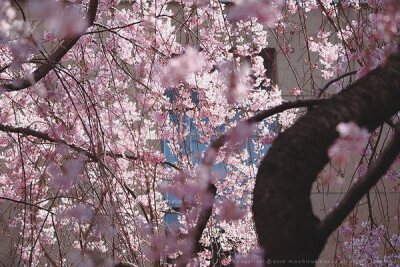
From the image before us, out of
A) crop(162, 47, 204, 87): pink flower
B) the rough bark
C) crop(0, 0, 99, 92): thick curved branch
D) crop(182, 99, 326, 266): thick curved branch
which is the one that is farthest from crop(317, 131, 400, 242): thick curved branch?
crop(162, 47, 204, 87): pink flower

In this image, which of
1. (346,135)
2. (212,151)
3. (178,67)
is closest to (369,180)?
(346,135)

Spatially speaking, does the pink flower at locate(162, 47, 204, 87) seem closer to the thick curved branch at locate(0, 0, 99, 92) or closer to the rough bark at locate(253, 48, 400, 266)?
the thick curved branch at locate(0, 0, 99, 92)

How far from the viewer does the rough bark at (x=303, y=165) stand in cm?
136

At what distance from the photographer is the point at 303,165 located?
1.39 m

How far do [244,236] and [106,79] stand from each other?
5.75 feet

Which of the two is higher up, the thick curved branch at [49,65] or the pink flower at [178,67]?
the pink flower at [178,67]

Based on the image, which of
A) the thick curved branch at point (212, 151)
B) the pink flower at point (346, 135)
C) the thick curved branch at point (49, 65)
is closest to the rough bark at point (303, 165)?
the pink flower at point (346, 135)

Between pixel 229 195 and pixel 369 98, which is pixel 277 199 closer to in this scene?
pixel 369 98

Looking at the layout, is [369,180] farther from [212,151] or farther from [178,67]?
[178,67]

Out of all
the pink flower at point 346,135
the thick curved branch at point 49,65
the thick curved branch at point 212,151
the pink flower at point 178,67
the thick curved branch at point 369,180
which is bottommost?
the thick curved branch at point 369,180

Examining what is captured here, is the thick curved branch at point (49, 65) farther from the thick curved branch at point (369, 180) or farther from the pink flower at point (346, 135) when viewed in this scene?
the thick curved branch at point (369, 180)

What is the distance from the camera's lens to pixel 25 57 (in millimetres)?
3229

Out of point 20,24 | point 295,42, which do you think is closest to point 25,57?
point 20,24

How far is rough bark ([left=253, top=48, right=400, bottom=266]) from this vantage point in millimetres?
1359
